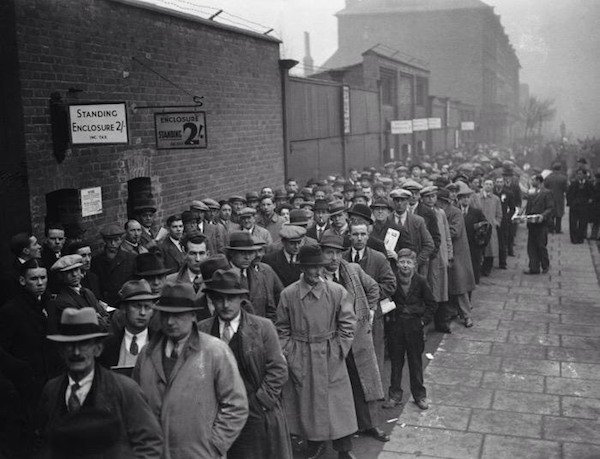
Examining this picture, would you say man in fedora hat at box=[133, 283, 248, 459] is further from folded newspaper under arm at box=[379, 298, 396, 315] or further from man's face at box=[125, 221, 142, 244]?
man's face at box=[125, 221, 142, 244]

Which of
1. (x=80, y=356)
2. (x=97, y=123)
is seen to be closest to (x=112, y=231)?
(x=97, y=123)

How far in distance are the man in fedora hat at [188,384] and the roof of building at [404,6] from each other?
59579 mm

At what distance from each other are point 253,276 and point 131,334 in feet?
5.54

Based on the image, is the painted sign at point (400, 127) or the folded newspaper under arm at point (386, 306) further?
the painted sign at point (400, 127)

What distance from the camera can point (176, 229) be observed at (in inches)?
352

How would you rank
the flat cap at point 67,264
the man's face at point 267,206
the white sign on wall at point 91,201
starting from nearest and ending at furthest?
the flat cap at point 67,264
the white sign on wall at point 91,201
the man's face at point 267,206

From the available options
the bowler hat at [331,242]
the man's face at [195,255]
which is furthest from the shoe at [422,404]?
the man's face at [195,255]

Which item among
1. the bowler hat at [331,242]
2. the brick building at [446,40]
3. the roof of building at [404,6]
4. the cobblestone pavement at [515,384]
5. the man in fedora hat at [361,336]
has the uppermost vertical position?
the roof of building at [404,6]

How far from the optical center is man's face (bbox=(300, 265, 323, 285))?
5.87 meters

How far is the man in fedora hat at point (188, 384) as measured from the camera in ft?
13.4

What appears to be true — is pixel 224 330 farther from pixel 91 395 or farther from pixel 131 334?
pixel 91 395

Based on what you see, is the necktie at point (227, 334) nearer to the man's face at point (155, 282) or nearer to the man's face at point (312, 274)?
the man's face at point (312, 274)

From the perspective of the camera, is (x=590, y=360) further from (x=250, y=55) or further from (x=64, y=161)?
(x=250, y=55)

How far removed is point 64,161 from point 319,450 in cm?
516
